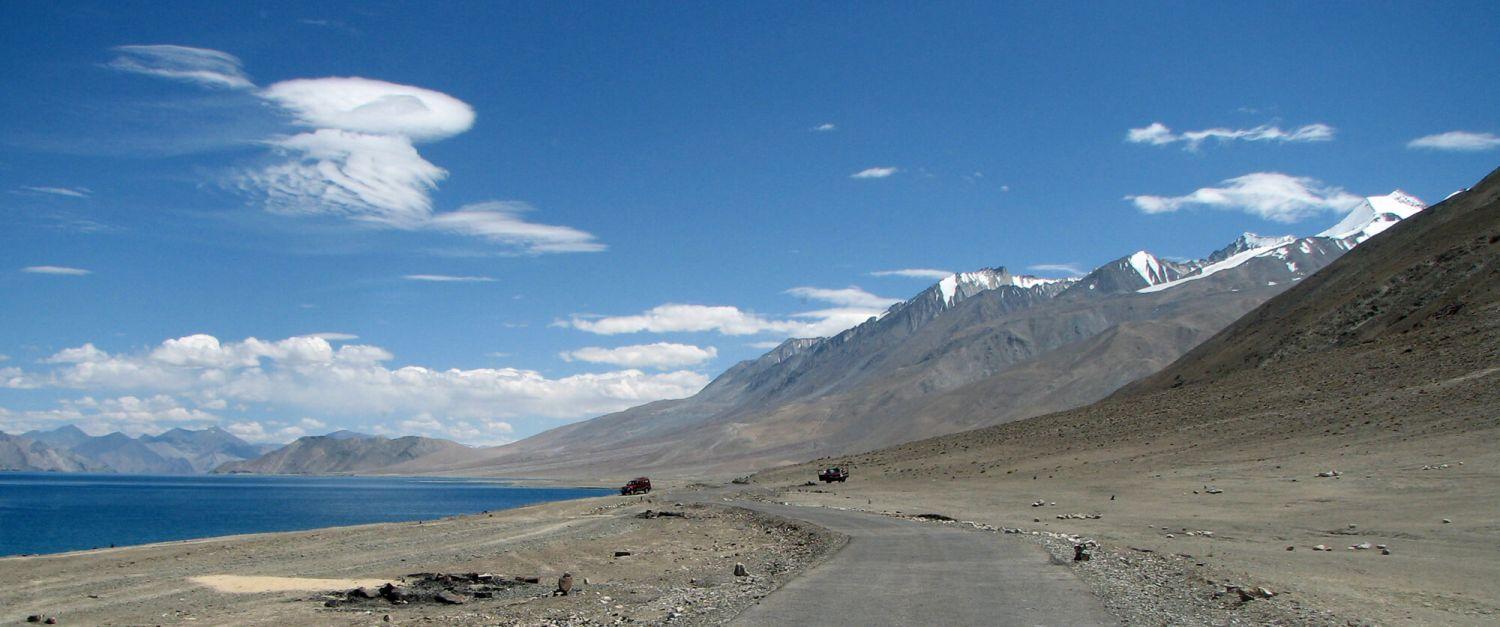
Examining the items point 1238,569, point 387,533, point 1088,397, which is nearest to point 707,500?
point 387,533

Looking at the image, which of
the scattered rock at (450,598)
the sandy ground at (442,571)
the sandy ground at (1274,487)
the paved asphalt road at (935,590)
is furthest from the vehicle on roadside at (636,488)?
the scattered rock at (450,598)

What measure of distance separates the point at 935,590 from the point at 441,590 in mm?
10770

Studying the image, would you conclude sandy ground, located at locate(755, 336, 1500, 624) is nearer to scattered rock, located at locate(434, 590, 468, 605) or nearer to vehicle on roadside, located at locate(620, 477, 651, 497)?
vehicle on roadside, located at locate(620, 477, 651, 497)

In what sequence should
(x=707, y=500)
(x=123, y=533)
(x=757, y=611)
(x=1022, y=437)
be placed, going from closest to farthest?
(x=757, y=611)
(x=707, y=500)
(x=123, y=533)
(x=1022, y=437)

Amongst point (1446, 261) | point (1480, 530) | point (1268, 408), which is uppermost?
point (1446, 261)

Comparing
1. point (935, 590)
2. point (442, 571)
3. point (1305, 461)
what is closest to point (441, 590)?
point (442, 571)

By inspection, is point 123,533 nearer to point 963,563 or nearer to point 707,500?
point 707,500

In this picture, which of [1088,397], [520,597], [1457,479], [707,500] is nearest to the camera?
[520,597]

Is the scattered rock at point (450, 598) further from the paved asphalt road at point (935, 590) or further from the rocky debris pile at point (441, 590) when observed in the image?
the paved asphalt road at point (935, 590)

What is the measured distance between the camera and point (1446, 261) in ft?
233

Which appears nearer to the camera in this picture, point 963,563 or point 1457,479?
point 963,563

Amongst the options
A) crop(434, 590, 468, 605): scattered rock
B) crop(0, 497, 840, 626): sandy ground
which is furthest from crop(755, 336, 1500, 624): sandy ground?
crop(434, 590, 468, 605): scattered rock

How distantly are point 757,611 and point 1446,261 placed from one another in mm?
75297

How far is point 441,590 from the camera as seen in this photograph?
2119 cm
